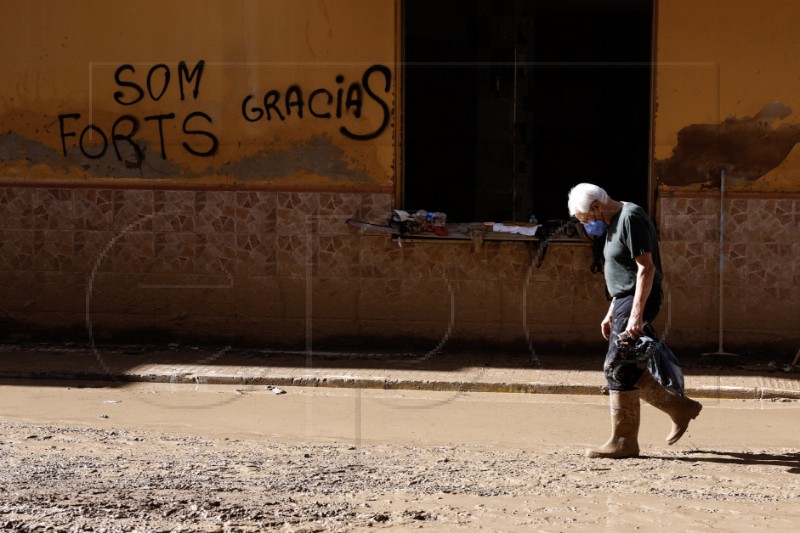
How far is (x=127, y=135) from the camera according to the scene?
11297 mm

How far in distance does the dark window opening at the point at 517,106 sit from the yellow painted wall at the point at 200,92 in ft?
1.37

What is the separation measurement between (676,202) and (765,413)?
2.20 metres

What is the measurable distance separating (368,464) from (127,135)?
5403 mm

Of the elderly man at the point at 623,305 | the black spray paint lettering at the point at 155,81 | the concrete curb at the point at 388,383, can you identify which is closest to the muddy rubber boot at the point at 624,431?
the elderly man at the point at 623,305

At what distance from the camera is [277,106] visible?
1103 cm

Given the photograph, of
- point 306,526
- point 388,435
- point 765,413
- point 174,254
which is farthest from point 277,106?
point 306,526

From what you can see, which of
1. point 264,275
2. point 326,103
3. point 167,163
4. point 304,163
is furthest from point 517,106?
point 167,163

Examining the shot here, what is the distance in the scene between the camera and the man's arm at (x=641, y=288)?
7082 mm

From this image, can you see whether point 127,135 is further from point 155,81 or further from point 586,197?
point 586,197

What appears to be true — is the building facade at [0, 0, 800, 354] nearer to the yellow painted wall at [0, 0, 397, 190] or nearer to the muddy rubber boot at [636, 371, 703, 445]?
the yellow painted wall at [0, 0, 397, 190]

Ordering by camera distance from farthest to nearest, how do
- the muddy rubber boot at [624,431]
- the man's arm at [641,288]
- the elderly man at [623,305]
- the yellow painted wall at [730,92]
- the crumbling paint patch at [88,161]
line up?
the crumbling paint patch at [88,161]
the yellow painted wall at [730,92]
the muddy rubber boot at [624,431]
the elderly man at [623,305]
the man's arm at [641,288]

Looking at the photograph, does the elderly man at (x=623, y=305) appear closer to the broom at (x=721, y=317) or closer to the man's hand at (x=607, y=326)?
the man's hand at (x=607, y=326)

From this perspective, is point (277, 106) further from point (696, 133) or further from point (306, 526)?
point (306, 526)

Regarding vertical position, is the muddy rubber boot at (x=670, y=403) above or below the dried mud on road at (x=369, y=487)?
above
